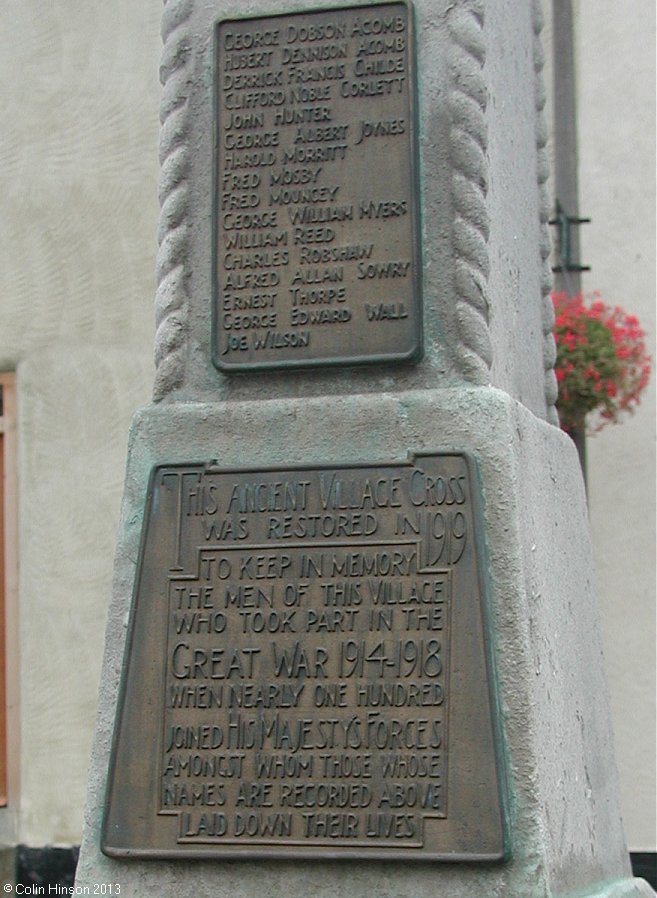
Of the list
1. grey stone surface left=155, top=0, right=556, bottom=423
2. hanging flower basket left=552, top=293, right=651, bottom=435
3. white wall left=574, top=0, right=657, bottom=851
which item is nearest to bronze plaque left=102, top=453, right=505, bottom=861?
grey stone surface left=155, top=0, right=556, bottom=423

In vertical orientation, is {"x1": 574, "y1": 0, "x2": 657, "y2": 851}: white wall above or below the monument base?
above

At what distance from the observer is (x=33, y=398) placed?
8.72 meters

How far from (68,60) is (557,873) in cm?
573

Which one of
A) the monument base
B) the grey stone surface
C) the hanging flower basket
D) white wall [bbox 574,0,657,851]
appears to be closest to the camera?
the monument base

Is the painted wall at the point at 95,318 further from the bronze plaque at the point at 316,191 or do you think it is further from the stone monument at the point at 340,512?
the bronze plaque at the point at 316,191

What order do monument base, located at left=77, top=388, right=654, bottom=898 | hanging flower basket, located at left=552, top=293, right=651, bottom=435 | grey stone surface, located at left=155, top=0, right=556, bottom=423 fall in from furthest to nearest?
hanging flower basket, located at left=552, top=293, right=651, bottom=435, grey stone surface, located at left=155, top=0, right=556, bottom=423, monument base, located at left=77, top=388, right=654, bottom=898

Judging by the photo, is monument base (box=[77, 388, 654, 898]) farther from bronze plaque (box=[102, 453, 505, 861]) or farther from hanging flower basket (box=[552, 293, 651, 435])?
hanging flower basket (box=[552, 293, 651, 435])

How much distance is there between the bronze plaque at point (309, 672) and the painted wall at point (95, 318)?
4.01m

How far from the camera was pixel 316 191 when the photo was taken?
Result: 4.65m

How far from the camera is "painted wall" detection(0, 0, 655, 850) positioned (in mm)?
8492

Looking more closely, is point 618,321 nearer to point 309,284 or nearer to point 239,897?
point 309,284

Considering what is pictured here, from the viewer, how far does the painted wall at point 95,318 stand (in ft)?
27.9

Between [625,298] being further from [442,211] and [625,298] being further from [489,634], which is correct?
[489,634]

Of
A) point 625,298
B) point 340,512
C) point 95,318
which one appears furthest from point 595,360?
point 340,512
